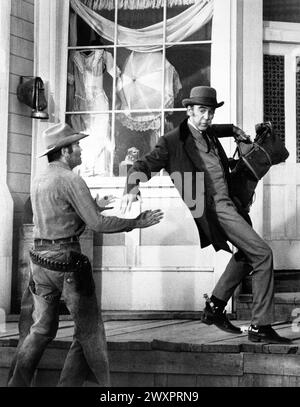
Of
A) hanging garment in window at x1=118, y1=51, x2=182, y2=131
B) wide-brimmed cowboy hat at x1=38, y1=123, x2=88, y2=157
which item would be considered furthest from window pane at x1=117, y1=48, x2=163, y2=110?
wide-brimmed cowboy hat at x1=38, y1=123, x2=88, y2=157

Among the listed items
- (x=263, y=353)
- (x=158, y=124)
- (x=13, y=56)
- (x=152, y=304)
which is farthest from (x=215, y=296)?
(x=13, y=56)

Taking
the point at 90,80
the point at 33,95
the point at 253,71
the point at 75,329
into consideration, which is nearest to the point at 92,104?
the point at 90,80

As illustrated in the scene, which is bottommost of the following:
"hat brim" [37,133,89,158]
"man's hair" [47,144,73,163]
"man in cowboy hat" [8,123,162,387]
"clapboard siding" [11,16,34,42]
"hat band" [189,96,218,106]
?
"man in cowboy hat" [8,123,162,387]

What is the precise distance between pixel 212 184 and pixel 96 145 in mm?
2633

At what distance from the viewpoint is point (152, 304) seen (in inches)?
359

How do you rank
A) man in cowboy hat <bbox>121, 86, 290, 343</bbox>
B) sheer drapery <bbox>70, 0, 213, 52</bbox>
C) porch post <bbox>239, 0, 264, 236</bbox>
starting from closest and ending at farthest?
man in cowboy hat <bbox>121, 86, 290, 343</bbox>, porch post <bbox>239, 0, 264, 236</bbox>, sheer drapery <bbox>70, 0, 213, 52</bbox>

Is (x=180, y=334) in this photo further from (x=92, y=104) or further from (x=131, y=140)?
(x=92, y=104)

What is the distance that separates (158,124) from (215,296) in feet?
8.50

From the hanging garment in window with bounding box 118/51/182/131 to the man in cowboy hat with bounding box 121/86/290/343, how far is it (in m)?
2.07

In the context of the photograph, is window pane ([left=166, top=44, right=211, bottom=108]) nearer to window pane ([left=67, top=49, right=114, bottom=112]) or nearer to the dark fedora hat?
window pane ([left=67, top=49, right=114, bottom=112])

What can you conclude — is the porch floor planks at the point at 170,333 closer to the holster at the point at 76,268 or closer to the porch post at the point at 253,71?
the holster at the point at 76,268

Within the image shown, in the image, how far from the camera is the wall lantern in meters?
9.30
